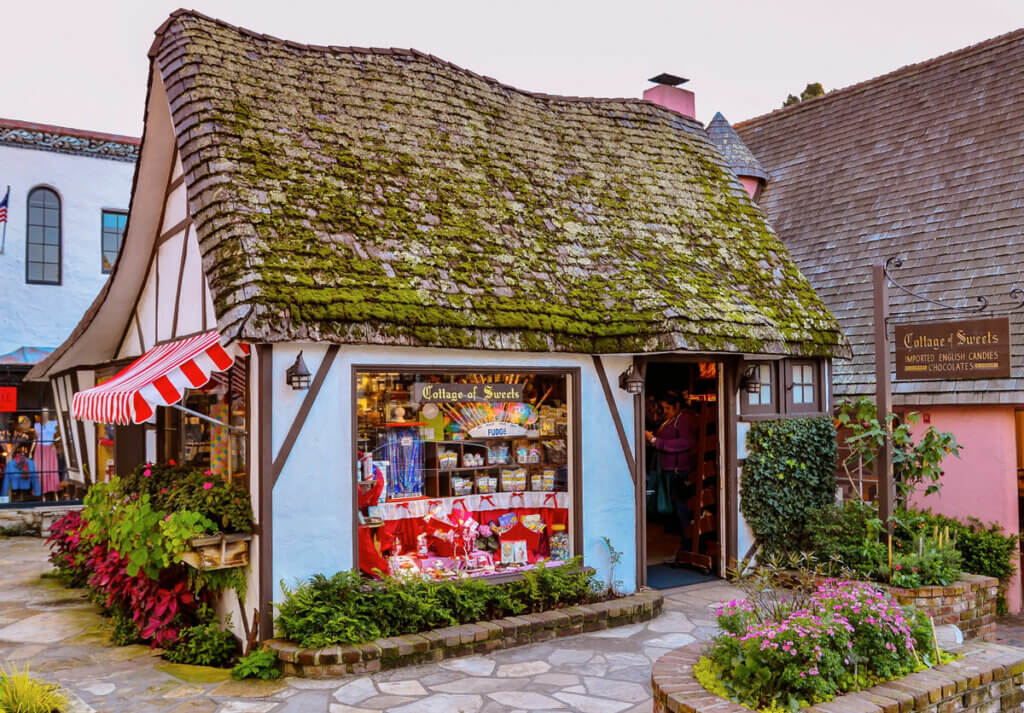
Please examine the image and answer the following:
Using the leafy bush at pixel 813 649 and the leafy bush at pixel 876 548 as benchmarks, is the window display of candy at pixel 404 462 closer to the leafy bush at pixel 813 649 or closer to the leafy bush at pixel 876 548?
the leafy bush at pixel 813 649

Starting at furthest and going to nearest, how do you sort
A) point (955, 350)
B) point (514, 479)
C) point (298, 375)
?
1. point (514, 479)
2. point (955, 350)
3. point (298, 375)

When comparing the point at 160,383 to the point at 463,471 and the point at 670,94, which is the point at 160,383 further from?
the point at 670,94

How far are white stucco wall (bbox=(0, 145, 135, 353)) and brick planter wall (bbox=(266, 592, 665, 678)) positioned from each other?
13963 millimetres

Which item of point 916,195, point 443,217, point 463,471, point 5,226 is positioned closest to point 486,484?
point 463,471

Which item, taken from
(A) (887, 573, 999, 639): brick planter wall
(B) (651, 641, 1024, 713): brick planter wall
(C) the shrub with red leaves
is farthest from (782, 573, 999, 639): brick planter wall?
(C) the shrub with red leaves

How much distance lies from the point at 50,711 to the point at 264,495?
2.08 metres

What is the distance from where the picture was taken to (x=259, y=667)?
6.61 meters

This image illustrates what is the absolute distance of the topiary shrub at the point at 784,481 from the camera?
9.88m

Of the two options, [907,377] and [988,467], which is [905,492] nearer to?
[907,377]

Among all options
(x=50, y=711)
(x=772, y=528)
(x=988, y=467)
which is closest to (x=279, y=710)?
(x=50, y=711)

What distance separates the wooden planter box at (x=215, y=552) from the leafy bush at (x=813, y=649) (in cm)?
375

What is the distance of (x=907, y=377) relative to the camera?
900 cm

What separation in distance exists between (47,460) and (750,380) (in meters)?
14.2

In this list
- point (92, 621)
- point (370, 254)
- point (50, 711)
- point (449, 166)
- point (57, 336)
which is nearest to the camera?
point (50, 711)
